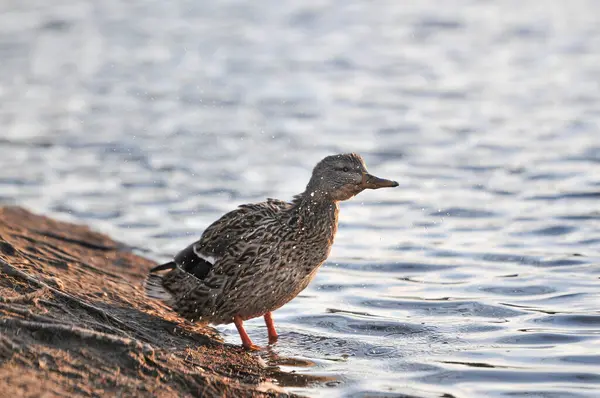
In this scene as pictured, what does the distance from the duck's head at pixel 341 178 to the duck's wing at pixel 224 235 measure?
0.30 metres

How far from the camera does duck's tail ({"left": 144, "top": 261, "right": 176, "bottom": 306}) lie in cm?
776

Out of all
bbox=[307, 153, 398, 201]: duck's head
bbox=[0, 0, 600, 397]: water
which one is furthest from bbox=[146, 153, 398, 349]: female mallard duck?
bbox=[0, 0, 600, 397]: water

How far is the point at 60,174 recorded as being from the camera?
12.7 metres

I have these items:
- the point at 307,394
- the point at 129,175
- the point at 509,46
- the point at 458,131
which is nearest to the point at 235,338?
the point at 307,394

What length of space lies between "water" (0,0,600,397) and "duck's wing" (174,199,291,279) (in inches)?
25.1

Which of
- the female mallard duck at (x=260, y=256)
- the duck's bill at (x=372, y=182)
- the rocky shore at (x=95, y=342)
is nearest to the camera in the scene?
the rocky shore at (x=95, y=342)

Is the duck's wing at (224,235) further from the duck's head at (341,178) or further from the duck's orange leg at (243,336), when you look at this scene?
the duck's orange leg at (243,336)

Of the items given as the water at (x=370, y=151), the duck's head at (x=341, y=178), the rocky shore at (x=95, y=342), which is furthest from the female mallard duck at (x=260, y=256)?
the water at (x=370, y=151)

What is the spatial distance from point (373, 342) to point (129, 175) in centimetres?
606

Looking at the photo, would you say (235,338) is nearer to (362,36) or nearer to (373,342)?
(373,342)

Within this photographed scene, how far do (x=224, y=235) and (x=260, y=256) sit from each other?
42cm

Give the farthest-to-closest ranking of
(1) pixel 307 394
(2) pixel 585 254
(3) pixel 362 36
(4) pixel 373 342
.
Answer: (3) pixel 362 36
(2) pixel 585 254
(4) pixel 373 342
(1) pixel 307 394

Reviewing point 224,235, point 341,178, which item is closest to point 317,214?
point 341,178

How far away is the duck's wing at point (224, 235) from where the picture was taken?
7.56 meters
